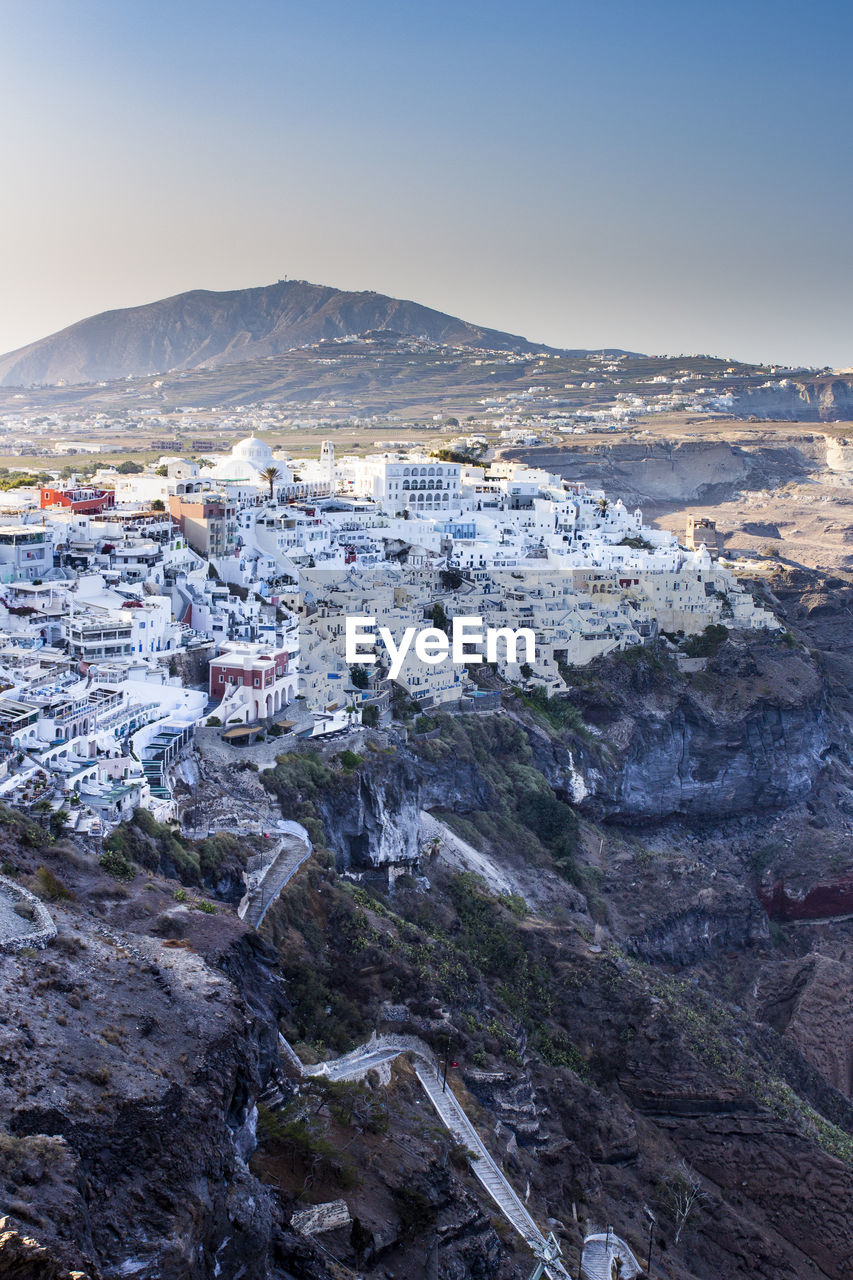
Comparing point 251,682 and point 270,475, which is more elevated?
point 270,475

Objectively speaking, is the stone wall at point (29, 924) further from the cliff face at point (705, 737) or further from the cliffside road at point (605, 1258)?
the cliff face at point (705, 737)

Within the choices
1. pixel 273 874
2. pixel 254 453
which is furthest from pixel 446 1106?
pixel 254 453

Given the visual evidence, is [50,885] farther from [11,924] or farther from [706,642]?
[706,642]

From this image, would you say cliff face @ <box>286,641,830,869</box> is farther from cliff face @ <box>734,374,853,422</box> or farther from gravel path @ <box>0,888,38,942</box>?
cliff face @ <box>734,374,853,422</box>

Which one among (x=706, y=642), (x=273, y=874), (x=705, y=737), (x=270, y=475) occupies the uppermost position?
(x=270, y=475)

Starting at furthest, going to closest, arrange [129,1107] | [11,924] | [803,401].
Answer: [803,401] < [11,924] < [129,1107]

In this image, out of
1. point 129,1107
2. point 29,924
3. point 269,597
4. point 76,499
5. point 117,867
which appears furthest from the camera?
point 76,499

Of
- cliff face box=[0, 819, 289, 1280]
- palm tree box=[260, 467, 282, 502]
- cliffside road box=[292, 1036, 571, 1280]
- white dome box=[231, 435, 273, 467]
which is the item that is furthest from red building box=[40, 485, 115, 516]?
cliff face box=[0, 819, 289, 1280]

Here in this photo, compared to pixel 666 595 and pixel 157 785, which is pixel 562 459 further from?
pixel 157 785
